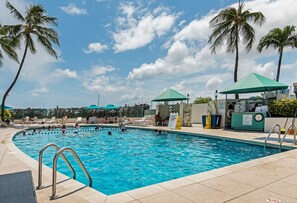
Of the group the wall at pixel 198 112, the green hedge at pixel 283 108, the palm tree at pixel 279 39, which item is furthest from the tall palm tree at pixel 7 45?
the palm tree at pixel 279 39

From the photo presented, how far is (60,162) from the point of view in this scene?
6.28 metres

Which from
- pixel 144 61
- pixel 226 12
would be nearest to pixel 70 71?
pixel 144 61

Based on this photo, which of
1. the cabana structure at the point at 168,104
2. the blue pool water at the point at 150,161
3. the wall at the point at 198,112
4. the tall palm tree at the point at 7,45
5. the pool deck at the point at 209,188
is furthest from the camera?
the wall at the point at 198,112

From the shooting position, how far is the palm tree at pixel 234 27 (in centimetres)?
1572

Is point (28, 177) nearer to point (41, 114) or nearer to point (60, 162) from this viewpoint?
point (60, 162)

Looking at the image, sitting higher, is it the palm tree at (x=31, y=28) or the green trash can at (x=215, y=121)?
the palm tree at (x=31, y=28)

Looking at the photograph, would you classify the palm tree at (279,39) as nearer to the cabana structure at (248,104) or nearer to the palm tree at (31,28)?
the cabana structure at (248,104)

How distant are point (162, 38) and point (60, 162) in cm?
1239

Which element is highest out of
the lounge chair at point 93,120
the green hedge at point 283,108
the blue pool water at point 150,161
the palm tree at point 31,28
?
the palm tree at point 31,28

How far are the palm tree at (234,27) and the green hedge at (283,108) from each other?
4841 millimetres

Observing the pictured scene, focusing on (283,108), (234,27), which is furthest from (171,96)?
(283,108)

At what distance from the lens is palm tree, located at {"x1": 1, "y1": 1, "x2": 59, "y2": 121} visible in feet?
54.7

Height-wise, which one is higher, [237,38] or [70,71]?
[237,38]

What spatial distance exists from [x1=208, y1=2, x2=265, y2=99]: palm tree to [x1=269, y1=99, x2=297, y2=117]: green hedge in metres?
4.84
